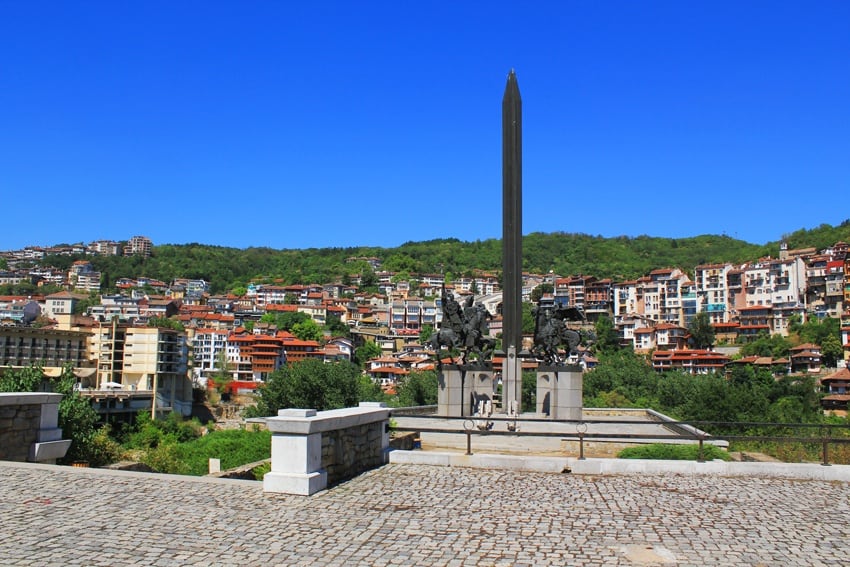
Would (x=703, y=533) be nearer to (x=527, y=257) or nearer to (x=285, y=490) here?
(x=285, y=490)

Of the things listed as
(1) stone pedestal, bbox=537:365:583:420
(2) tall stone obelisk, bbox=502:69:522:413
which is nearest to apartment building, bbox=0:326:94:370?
(2) tall stone obelisk, bbox=502:69:522:413

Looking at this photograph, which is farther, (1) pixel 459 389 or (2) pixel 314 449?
(1) pixel 459 389

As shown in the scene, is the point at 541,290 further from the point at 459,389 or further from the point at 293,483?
the point at 293,483

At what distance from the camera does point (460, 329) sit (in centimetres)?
2264

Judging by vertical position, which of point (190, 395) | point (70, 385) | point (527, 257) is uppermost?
point (527, 257)

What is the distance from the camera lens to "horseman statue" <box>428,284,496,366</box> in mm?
22500

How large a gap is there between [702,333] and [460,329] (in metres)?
88.1

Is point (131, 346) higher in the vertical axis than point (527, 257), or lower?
lower

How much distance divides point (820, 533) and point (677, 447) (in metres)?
6.15

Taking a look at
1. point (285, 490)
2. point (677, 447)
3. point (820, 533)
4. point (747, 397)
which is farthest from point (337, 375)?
point (820, 533)

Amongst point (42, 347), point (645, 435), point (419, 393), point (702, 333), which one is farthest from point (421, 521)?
point (702, 333)

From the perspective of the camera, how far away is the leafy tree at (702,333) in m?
102

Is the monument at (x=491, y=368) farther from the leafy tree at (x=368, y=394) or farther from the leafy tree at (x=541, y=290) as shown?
the leafy tree at (x=541, y=290)

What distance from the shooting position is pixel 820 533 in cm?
730
